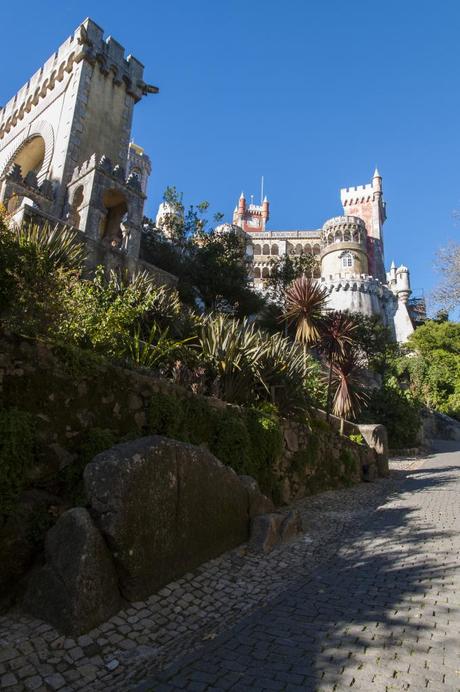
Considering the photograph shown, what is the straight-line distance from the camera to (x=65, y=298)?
262 inches

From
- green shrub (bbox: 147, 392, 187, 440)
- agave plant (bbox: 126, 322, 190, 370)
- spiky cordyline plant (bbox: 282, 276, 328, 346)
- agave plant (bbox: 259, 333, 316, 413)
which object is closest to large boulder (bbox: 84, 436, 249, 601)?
green shrub (bbox: 147, 392, 187, 440)

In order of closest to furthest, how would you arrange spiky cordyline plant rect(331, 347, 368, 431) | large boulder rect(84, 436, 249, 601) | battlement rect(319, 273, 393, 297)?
large boulder rect(84, 436, 249, 601), spiky cordyline plant rect(331, 347, 368, 431), battlement rect(319, 273, 393, 297)

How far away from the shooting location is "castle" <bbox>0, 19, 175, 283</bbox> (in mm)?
17734

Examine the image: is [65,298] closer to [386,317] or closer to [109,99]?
[109,99]

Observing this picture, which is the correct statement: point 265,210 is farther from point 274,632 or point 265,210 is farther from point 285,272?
point 274,632

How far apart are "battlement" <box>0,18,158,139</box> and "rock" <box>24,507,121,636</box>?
80.2 feet

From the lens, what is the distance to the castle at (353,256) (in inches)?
1900

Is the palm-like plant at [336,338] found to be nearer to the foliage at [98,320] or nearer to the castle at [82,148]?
the foliage at [98,320]

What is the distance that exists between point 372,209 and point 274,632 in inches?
3038

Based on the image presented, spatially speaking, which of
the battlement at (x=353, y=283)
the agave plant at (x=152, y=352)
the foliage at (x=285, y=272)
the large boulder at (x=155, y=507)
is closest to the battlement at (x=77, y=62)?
the foliage at (x=285, y=272)

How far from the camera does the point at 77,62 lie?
21.5 meters

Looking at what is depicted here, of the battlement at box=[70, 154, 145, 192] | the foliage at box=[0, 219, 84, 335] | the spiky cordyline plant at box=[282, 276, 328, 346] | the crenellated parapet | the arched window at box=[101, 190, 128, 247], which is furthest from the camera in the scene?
the crenellated parapet

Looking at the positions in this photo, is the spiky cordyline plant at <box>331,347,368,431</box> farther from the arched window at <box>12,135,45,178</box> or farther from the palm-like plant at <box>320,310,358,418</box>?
the arched window at <box>12,135,45,178</box>

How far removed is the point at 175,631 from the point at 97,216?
55.0ft
